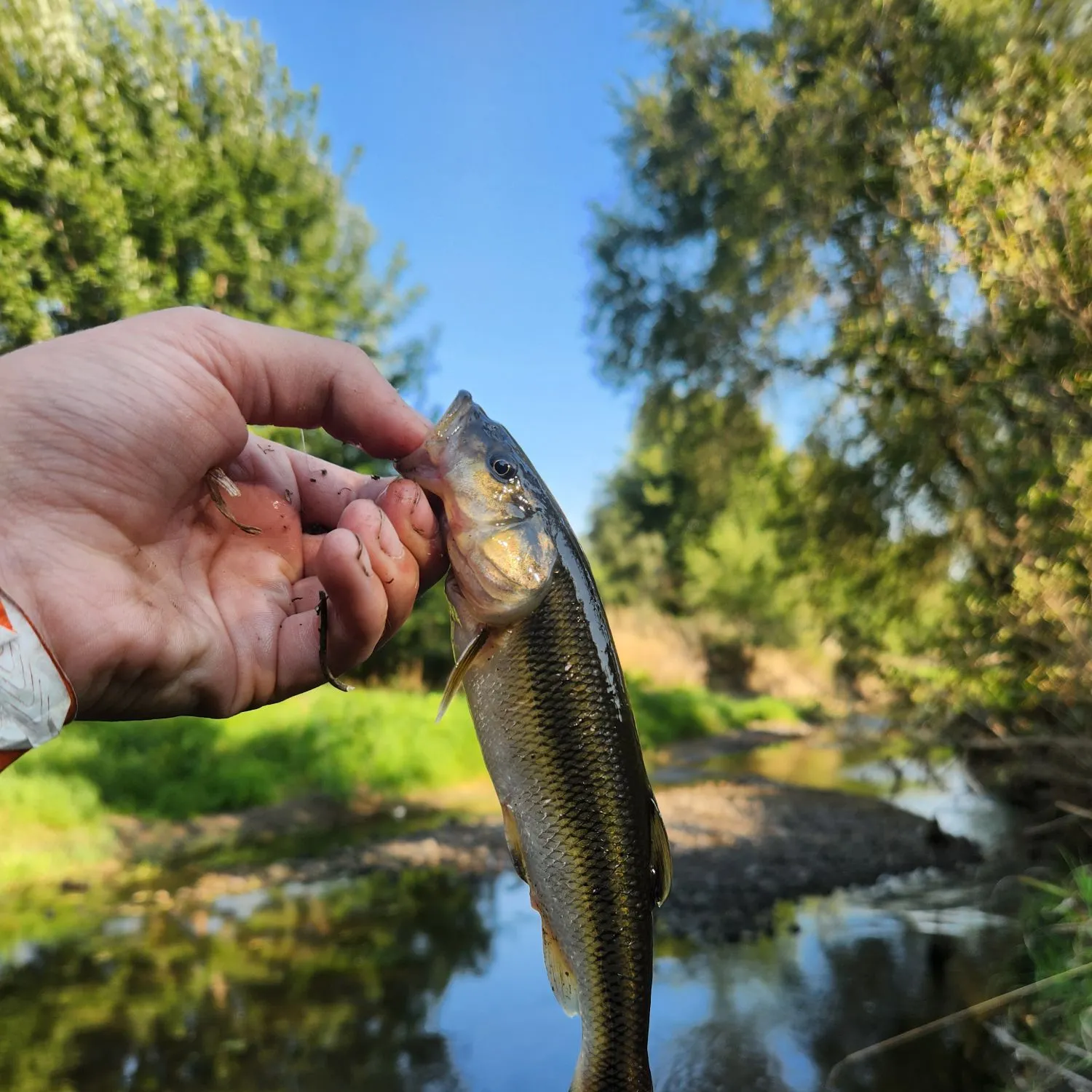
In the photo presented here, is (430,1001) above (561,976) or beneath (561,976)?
above

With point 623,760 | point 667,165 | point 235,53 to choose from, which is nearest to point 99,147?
point 235,53

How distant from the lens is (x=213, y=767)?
13.9m

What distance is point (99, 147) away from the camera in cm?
1948

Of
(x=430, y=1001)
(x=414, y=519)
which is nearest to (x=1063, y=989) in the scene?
(x=430, y=1001)

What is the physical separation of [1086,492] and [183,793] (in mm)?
12793

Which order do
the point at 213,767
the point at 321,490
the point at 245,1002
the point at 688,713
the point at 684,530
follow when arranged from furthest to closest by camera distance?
the point at 684,530, the point at 688,713, the point at 213,767, the point at 245,1002, the point at 321,490

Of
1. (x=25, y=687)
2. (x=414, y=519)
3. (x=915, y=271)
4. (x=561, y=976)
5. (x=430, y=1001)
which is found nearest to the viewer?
(x=25, y=687)

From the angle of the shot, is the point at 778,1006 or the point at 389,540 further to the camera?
the point at 778,1006

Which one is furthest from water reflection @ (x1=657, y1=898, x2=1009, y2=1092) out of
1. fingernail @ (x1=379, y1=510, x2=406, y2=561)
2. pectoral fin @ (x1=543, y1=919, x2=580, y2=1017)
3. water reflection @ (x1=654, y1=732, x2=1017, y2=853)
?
fingernail @ (x1=379, y1=510, x2=406, y2=561)

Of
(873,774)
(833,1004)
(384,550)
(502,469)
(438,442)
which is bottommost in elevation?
(833,1004)

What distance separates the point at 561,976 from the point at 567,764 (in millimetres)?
738

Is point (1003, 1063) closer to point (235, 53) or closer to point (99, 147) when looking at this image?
point (99, 147)

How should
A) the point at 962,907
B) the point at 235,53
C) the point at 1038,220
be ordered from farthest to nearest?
the point at 235,53
the point at 962,907
the point at 1038,220

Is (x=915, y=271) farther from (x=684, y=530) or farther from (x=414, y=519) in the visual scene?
(x=684, y=530)
